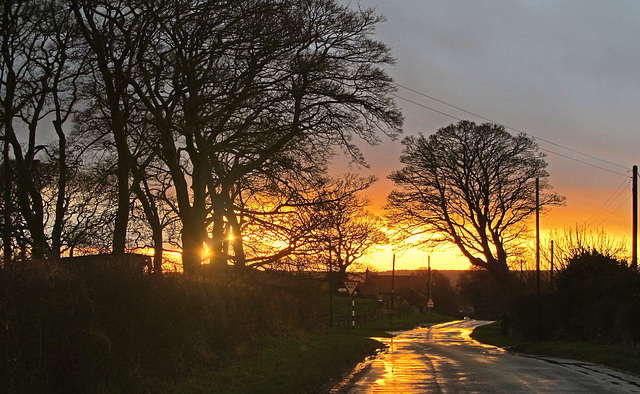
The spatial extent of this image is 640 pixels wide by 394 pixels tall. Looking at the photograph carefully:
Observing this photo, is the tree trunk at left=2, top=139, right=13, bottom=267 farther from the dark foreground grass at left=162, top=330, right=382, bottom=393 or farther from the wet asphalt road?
the wet asphalt road

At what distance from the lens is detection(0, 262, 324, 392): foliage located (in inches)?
309

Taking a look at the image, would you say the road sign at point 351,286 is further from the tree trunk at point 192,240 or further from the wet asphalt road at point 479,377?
the wet asphalt road at point 479,377

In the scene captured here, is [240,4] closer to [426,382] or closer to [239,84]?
[239,84]

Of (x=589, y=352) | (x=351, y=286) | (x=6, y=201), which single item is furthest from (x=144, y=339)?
(x=351, y=286)

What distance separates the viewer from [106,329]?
9.86 m

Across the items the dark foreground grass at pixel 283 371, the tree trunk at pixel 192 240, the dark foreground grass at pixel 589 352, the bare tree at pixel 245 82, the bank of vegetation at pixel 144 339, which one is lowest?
the dark foreground grass at pixel 589 352

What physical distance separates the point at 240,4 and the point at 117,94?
15.2 ft

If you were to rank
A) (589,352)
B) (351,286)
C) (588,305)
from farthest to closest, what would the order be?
(351,286) < (588,305) < (589,352)

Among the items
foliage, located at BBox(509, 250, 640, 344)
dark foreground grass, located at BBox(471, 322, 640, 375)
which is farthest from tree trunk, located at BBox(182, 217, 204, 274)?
foliage, located at BBox(509, 250, 640, 344)

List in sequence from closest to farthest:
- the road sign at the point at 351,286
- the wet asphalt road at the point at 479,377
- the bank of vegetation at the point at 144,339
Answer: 1. the bank of vegetation at the point at 144,339
2. the wet asphalt road at the point at 479,377
3. the road sign at the point at 351,286

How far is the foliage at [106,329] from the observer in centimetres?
785

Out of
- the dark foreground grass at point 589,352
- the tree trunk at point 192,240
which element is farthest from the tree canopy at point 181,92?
the dark foreground grass at point 589,352

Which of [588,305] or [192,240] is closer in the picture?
[192,240]

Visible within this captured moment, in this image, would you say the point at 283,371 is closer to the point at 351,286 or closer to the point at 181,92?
the point at 181,92
